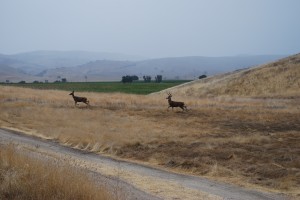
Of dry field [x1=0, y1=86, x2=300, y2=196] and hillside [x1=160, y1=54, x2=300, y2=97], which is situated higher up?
hillside [x1=160, y1=54, x2=300, y2=97]

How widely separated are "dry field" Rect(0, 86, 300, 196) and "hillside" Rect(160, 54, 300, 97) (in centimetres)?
3402

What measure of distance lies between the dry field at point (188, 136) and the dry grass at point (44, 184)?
33.0 ft

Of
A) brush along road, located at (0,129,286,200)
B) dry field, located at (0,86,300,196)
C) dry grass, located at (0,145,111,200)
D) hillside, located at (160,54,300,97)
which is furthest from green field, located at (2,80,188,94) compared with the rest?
dry grass, located at (0,145,111,200)

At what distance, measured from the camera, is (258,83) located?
83.2 meters

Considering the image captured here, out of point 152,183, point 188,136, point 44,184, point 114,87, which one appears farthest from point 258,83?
point 44,184

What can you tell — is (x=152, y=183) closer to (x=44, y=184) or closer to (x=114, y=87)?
(x=44, y=184)

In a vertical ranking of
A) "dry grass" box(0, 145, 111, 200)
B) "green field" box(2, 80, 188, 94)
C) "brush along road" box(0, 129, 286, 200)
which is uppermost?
"green field" box(2, 80, 188, 94)

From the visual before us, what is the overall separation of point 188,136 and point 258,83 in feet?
182

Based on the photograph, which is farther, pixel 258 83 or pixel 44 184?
pixel 258 83

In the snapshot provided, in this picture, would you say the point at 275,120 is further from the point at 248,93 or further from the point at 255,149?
the point at 248,93

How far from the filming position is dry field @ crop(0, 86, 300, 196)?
73.1 feet

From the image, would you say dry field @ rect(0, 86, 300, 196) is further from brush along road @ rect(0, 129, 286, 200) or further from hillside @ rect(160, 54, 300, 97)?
hillside @ rect(160, 54, 300, 97)

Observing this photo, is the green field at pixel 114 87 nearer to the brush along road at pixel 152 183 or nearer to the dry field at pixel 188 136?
the dry field at pixel 188 136

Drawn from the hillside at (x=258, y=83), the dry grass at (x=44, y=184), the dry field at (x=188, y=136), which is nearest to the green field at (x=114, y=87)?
the hillside at (x=258, y=83)
